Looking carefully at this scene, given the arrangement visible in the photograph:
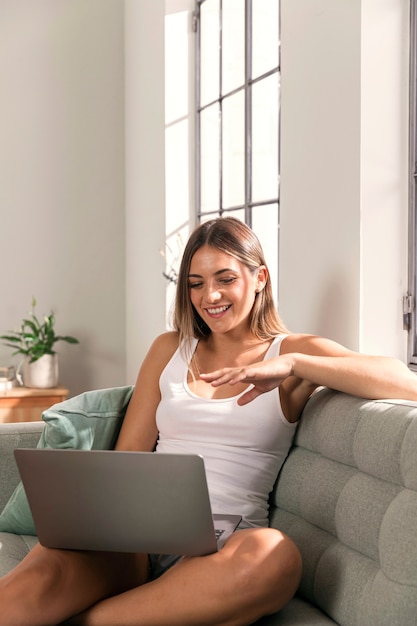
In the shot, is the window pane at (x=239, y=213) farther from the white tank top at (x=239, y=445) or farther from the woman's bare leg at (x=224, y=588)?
the woman's bare leg at (x=224, y=588)

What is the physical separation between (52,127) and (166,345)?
2.95m

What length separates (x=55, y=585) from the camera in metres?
1.75

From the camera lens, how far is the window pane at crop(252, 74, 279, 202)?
11.2 ft

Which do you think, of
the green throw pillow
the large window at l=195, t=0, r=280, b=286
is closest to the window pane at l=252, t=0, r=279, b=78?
the large window at l=195, t=0, r=280, b=286

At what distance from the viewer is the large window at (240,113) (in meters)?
3.44

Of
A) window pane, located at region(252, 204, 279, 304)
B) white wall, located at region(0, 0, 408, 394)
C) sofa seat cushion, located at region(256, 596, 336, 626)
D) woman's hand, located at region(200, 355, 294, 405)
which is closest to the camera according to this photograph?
sofa seat cushion, located at region(256, 596, 336, 626)

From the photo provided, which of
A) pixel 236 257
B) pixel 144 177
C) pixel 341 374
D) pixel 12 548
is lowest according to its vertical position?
pixel 12 548

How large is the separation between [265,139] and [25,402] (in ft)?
5.96

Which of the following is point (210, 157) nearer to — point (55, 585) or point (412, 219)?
point (412, 219)

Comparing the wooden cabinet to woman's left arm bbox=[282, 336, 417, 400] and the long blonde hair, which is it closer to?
the long blonde hair

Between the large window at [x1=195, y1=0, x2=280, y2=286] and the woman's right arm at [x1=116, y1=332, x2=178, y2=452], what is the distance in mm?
1143

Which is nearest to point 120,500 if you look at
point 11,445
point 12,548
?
point 12,548

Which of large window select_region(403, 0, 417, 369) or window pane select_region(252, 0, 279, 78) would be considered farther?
window pane select_region(252, 0, 279, 78)

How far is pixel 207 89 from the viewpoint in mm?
4301
